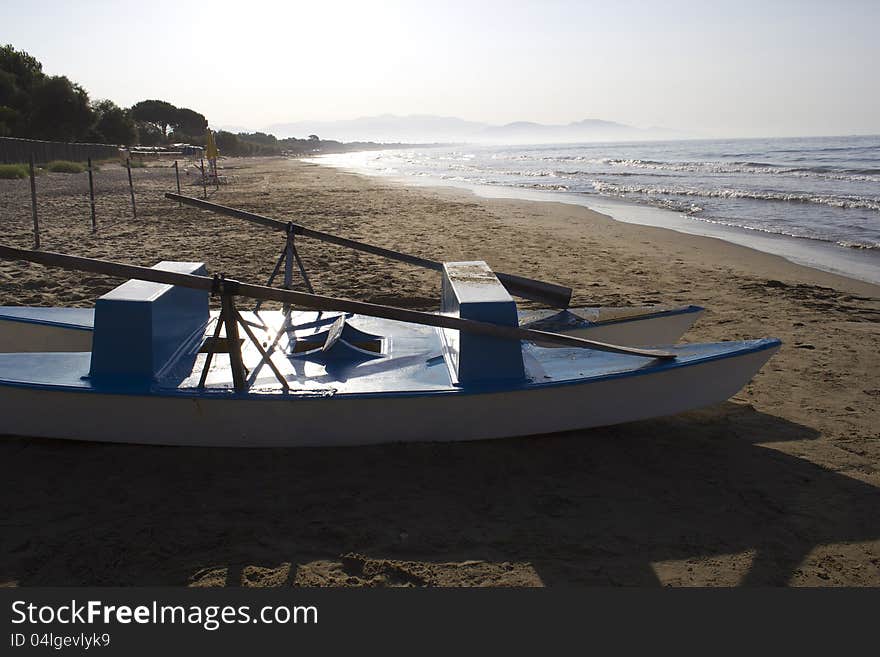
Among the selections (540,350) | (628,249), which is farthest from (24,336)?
(628,249)

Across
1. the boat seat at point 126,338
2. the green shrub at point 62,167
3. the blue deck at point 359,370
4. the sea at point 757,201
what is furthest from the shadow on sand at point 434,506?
the green shrub at point 62,167

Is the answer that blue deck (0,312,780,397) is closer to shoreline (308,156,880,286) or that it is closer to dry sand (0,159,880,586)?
dry sand (0,159,880,586)

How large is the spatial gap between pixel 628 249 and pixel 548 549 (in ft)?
31.0

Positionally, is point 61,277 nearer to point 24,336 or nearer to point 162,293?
point 24,336

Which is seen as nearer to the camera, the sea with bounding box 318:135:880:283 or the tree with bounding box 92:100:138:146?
the sea with bounding box 318:135:880:283

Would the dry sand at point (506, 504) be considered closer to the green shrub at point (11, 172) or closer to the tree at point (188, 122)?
the green shrub at point (11, 172)

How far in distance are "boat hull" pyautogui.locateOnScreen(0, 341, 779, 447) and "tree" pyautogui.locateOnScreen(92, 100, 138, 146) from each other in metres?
50.4

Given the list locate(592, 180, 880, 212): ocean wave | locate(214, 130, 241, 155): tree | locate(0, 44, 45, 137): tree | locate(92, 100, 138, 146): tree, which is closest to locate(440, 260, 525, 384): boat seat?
locate(592, 180, 880, 212): ocean wave

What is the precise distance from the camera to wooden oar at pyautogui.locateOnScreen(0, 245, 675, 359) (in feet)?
11.7

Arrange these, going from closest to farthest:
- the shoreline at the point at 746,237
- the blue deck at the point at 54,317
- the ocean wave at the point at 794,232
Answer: the blue deck at the point at 54,317, the shoreline at the point at 746,237, the ocean wave at the point at 794,232

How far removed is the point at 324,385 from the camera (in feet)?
13.7

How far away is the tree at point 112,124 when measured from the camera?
47.9 metres

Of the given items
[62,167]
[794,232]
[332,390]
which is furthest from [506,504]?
[62,167]

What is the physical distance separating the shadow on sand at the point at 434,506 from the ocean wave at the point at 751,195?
17.2m
